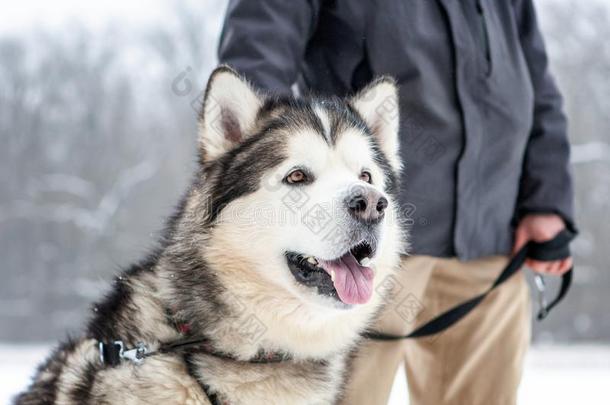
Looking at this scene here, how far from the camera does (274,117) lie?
78.6 inches

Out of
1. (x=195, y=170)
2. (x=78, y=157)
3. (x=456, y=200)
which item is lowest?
(x=78, y=157)

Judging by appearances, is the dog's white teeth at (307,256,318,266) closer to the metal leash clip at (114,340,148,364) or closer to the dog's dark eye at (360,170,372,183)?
the dog's dark eye at (360,170,372,183)

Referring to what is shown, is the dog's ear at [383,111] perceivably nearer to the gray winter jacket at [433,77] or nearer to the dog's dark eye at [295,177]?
the gray winter jacket at [433,77]

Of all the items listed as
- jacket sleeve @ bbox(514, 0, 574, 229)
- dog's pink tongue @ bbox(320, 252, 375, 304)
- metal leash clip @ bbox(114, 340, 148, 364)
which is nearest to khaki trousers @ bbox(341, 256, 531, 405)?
jacket sleeve @ bbox(514, 0, 574, 229)

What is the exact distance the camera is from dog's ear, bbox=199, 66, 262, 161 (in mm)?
1868

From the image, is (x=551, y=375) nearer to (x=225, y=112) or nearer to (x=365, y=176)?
(x=365, y=176)

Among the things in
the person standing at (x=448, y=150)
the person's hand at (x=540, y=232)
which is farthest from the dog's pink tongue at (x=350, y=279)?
the person's hand at (x=540, y=232)

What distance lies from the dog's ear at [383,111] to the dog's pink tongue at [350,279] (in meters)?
0.46

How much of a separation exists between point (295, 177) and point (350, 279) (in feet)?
1.06

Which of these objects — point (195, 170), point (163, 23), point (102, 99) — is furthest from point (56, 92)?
point (195, 170)

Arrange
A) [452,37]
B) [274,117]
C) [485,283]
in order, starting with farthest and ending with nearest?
1. [485,283]
2. [452,37]
3. [274,117]

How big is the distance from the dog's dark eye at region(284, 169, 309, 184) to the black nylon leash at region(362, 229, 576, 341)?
62cm

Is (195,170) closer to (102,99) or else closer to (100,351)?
(100,351)

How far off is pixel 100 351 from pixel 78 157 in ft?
25.3
